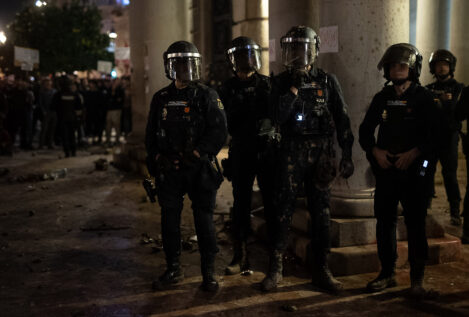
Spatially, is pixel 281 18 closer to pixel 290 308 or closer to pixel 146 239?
pixel 146 239

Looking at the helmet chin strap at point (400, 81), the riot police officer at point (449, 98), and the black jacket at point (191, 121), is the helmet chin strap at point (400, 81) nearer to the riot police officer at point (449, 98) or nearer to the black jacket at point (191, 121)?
the black jacket at point (191, 121)

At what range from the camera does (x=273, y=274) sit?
4918 mm

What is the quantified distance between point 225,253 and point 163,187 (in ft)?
5.22

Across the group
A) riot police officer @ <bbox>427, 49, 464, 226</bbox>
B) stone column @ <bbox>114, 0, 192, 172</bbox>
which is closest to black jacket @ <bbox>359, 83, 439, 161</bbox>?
riot police officer @ <bbox>427, 49, 464, 226</bbox>

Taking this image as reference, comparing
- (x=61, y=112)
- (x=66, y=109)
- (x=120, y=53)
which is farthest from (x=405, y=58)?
(x=120, y=53)

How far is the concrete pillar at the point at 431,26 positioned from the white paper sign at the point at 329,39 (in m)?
7.53

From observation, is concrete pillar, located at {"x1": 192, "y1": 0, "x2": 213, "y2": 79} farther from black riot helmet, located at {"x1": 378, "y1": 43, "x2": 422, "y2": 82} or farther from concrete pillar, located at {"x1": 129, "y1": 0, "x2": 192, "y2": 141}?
black riot helmet, located at {"x1": 378, "y1": 43, "x2": 422, "y2": 82}

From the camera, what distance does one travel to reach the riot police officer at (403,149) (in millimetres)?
4508

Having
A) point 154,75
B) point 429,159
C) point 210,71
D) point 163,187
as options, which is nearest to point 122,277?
point 163,187

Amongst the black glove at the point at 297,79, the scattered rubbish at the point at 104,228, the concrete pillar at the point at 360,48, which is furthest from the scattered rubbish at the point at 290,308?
the scattered rubbish at the point at 104,228

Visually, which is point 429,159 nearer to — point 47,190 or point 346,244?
point 346,244

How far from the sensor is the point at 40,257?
19.6ft

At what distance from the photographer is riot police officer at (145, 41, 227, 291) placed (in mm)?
4754

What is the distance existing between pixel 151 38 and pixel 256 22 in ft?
7.20
